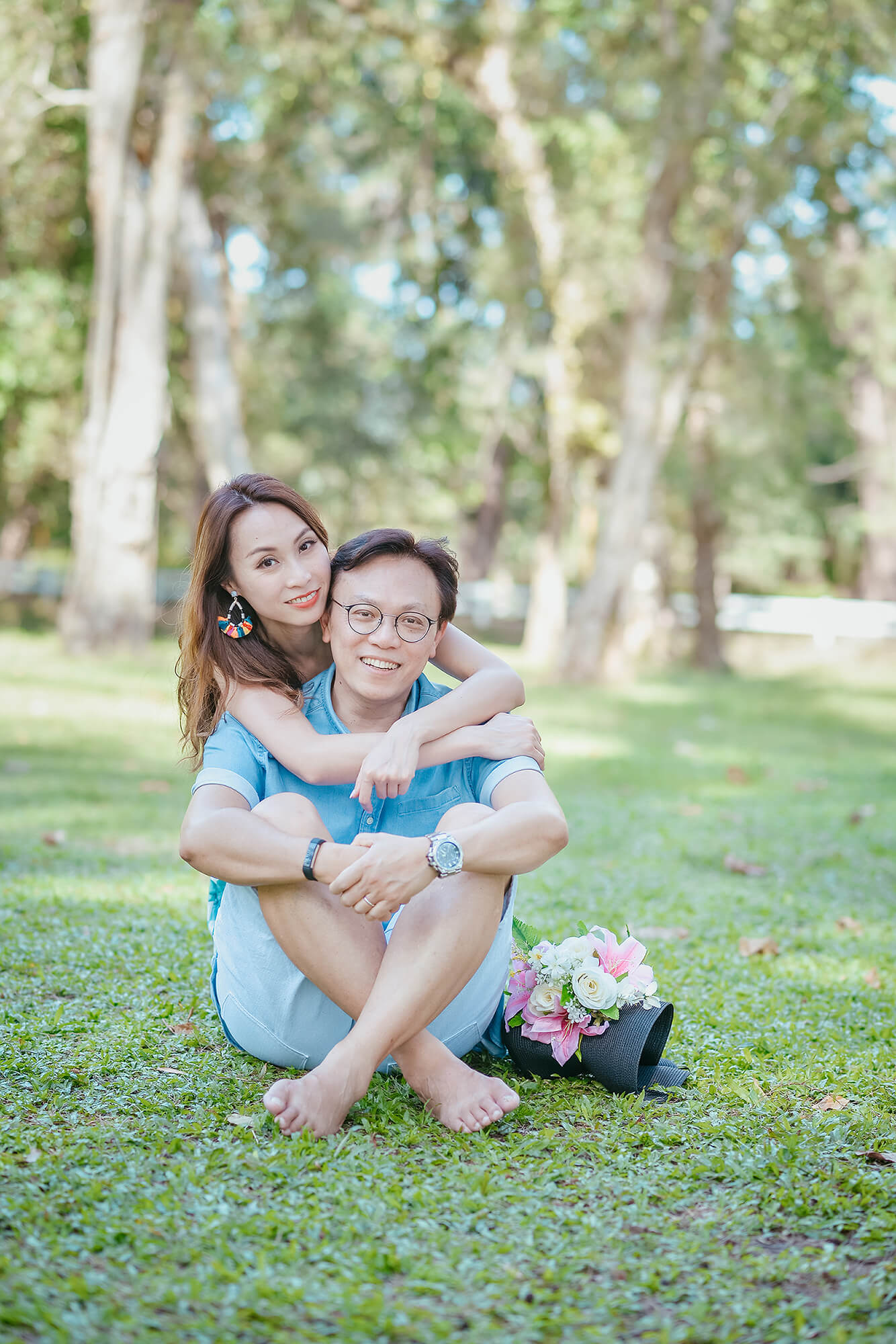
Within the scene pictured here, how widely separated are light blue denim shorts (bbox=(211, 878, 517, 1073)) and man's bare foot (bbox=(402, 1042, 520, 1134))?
0.13m

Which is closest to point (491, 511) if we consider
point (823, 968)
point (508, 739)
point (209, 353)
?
point (209, 353)

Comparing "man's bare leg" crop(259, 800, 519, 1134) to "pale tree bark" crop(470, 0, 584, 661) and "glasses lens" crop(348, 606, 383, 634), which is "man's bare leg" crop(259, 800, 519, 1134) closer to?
"glasses lens" crop(348, 606, 383, 634)

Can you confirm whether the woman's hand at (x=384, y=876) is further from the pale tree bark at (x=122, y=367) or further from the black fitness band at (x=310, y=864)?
the pale tree bark at (x=122, y=367)

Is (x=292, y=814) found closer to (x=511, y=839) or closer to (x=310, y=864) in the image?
(x=310, y=864)

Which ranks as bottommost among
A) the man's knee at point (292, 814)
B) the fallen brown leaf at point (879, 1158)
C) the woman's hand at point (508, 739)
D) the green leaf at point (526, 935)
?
the fallen brown leaf at point (879, 1158)

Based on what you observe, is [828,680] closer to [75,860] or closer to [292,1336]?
[75,860]

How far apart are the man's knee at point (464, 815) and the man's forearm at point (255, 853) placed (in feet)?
0.79

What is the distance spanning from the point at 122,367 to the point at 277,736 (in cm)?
1219

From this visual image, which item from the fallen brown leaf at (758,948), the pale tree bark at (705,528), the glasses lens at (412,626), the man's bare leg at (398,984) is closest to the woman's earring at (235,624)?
the glasses lens at (412,626)

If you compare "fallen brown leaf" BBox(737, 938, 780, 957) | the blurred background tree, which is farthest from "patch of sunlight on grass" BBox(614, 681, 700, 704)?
"fallen brown leaf" BBox(737, 938, 780, 957)

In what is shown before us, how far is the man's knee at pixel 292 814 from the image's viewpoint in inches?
108

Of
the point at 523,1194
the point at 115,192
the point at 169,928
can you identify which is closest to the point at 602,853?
the point at 169,928

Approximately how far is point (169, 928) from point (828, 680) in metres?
15.5

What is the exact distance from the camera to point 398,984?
2.62 meters
